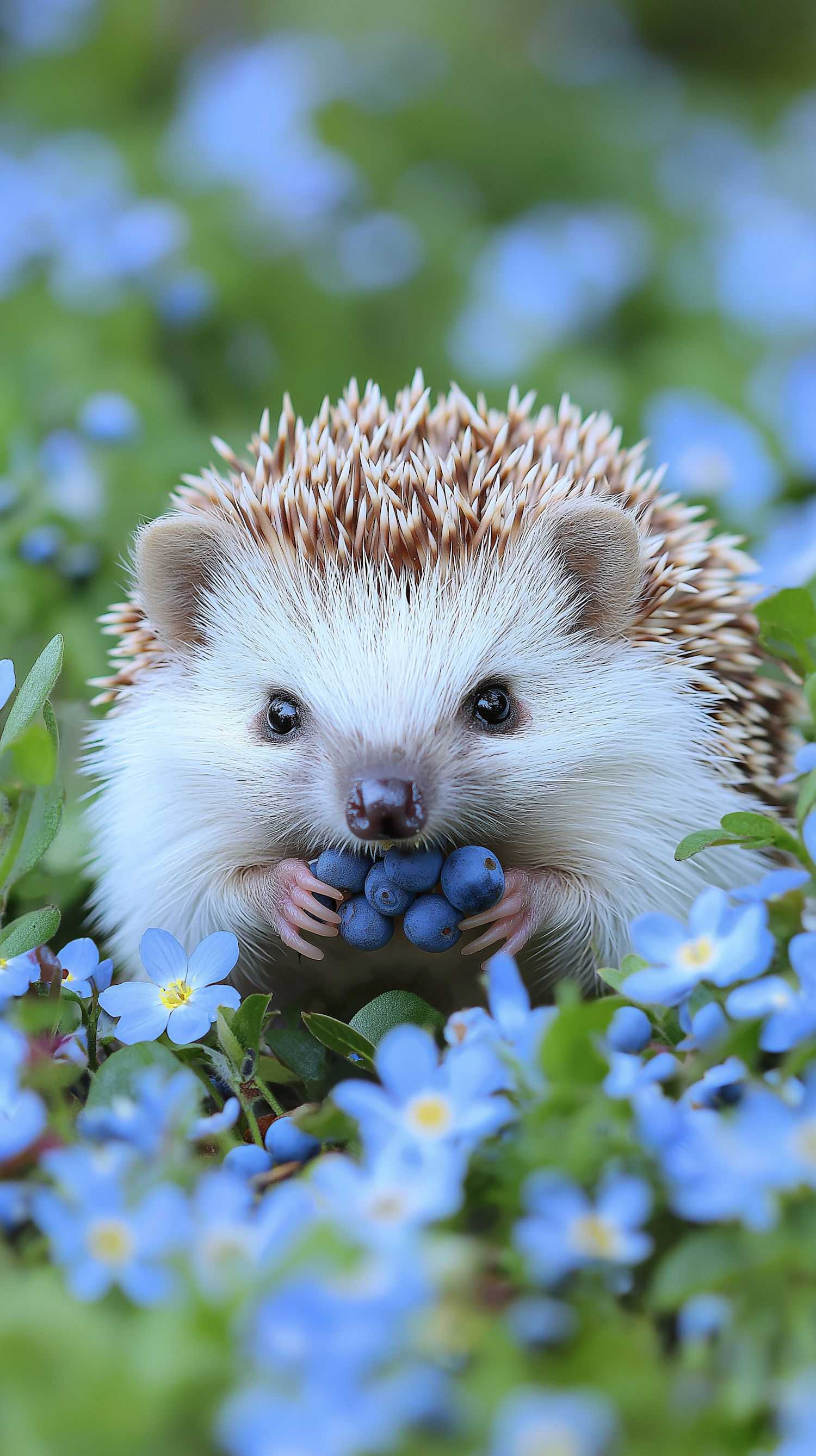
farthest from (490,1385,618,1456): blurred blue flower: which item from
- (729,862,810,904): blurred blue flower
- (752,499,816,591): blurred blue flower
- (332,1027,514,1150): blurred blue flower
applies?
(752,499,816,591): blurred blue flower

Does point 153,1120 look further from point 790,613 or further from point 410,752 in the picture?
point 790,613

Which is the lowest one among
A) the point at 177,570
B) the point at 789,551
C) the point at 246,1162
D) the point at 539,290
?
the point at 246,1162

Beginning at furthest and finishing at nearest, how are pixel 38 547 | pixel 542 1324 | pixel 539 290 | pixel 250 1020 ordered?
pixel 539 290 → pixel 38 547 → pixel 250 1020 → pixel 542 1324

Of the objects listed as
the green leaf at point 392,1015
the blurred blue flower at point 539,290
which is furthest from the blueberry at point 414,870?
the blurred blue flower at point 539,290

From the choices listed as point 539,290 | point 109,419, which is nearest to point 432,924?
point 109,419

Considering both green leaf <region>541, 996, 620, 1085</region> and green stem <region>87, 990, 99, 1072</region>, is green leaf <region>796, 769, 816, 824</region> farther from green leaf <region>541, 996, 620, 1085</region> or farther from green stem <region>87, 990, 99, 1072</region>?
green stem <region>87, 990, 99, 1072</region>

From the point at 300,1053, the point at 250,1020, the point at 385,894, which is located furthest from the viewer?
the point at 385,894

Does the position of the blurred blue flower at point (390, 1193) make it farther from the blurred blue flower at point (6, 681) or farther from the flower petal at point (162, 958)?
the blurred blue flower at point (6, 681)
